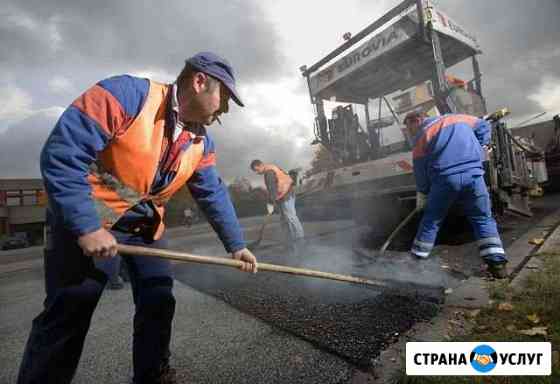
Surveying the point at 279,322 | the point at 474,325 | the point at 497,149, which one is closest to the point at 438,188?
the point at 474,325

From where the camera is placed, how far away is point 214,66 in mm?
1394

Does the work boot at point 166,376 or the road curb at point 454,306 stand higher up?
the work boot at point 166,376

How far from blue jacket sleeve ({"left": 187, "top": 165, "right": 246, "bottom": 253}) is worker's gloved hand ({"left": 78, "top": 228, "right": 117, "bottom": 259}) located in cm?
65

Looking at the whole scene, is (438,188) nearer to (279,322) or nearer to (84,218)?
Result: (279,322)

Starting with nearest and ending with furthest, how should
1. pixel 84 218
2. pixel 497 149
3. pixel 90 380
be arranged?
pixel 84 218 → pixel 90 380 → pixel 497 149

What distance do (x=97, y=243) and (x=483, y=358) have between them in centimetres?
174

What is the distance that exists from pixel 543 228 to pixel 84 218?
5659 millimetres

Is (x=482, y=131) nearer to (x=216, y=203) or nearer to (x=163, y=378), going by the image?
(x=216, y=203)

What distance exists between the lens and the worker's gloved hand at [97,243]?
3.71 ft

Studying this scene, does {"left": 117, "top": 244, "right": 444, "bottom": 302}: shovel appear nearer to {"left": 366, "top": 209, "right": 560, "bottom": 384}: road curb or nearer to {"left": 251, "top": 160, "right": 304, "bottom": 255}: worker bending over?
{"left": 366, "top": 209, "right": 560, "bottom": 384}: road curb

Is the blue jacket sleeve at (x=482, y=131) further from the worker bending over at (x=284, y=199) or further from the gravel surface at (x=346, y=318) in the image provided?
the worker bending over at (x=284, y=199)

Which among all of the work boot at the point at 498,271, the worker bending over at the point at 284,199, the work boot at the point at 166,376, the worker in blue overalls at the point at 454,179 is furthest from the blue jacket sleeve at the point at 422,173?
the work boot at the point at 166,376

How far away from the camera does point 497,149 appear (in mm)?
4391

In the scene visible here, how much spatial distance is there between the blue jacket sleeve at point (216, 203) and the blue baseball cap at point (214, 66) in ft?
1.74
